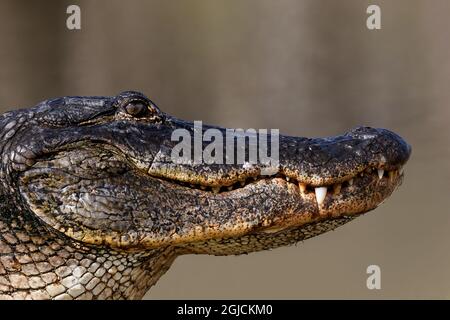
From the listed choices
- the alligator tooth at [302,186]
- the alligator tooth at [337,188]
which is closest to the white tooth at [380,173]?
the alligator tooth at [337,188]

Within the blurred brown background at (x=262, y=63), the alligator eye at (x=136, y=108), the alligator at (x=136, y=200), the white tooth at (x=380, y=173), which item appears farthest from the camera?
the blurred brown background at (x=262, y=63)

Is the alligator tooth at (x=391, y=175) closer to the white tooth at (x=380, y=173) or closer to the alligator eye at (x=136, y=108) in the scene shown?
the white tooth at (x=380, y=173)

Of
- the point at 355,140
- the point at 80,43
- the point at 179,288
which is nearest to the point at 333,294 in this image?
the point at 179,288

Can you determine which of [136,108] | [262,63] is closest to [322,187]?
[136,108]

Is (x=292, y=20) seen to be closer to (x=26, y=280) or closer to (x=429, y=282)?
(x=429, y=282)

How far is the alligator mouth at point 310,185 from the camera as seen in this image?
3082 millimetres

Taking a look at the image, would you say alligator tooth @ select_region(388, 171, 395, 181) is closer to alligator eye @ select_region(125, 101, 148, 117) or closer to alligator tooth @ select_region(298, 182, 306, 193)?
alligator tooth @ select_region(298, 182, 306, 193)

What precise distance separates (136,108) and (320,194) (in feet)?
2.41

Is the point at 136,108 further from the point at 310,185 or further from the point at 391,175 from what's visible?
the point at 391,175

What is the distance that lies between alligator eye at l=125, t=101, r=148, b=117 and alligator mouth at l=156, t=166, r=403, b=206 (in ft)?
0.93

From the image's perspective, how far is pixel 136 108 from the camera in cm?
330

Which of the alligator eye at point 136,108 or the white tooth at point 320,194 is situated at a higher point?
the alligator eye at point 136,108

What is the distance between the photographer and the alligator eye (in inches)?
129

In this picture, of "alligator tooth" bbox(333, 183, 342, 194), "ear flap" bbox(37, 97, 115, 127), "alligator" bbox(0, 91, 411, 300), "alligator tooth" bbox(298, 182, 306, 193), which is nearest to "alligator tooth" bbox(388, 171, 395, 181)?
"alligator" bbox(0, 91, 411, 300)
